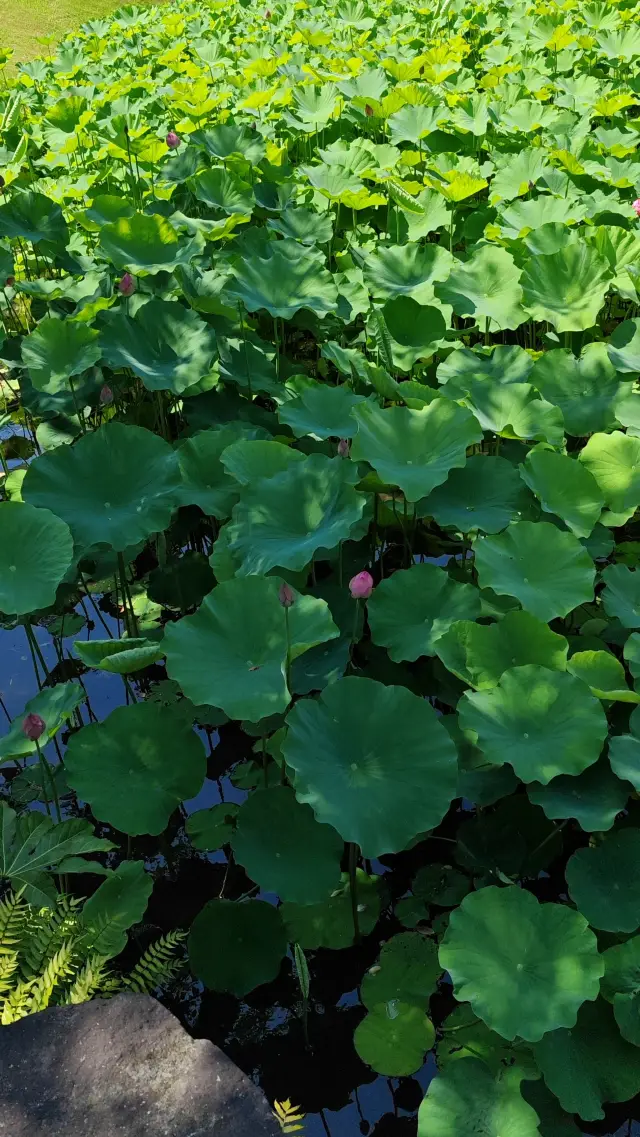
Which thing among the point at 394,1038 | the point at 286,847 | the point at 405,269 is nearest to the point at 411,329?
the point at 405,269

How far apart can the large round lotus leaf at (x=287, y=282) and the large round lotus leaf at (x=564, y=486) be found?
84 cm

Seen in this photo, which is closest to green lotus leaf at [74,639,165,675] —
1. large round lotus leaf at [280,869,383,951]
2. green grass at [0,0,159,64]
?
large round lotus leaf at [280,869,383,951]

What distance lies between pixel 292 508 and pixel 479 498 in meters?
0.41

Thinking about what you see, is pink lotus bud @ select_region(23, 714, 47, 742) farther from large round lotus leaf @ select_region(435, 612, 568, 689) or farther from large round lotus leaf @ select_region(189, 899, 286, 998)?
large round lotus leaf @ select_region(435, 612, 568, 689)

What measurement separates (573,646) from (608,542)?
281mm

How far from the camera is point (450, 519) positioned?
76.5 inches

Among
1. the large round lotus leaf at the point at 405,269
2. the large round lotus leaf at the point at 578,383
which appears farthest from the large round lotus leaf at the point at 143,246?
the large round lotus leaf at the point at 578,383

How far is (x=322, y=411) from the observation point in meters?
2.20

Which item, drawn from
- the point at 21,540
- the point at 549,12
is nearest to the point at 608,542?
the point at 21,540

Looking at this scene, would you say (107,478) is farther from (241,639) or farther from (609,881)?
(609,881)

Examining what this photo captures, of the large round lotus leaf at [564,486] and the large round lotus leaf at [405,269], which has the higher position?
the large round lotus leaf at [405,269]

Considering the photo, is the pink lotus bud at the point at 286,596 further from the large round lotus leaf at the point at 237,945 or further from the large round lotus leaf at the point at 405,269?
the large round lotus leaf at the point at 405,269

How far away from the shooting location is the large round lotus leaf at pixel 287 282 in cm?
248

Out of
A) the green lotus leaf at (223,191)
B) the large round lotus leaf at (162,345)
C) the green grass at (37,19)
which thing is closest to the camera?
the large round lotus leaf at (162,345)
